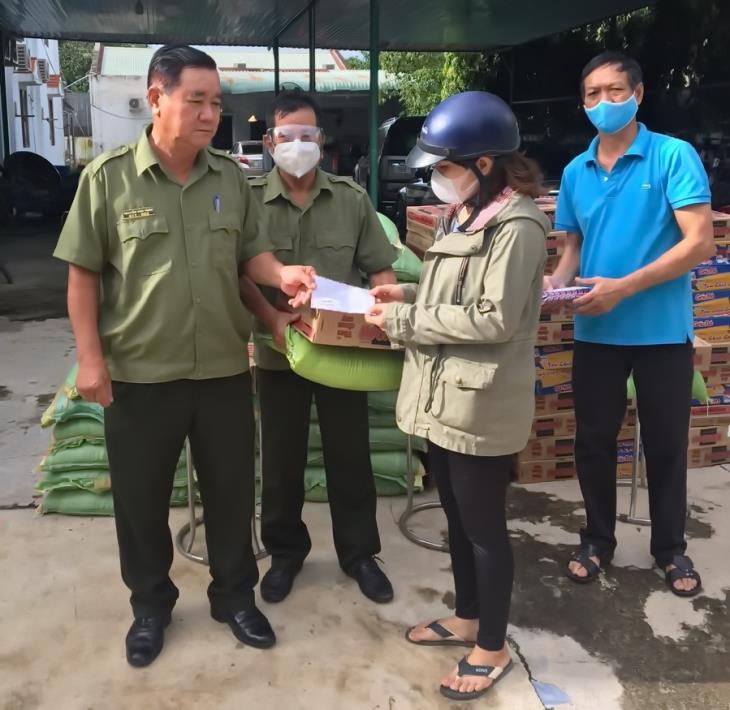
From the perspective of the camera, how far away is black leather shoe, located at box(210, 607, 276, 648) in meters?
2.50

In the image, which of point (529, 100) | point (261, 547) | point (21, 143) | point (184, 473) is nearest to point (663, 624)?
point (261, 547)

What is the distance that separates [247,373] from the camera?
2488 mm

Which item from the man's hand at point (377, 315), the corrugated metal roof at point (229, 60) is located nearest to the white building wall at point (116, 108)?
the corrugated metal roof at point (229, 60)

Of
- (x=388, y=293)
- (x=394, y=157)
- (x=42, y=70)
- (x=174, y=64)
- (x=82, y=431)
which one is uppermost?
(x=42, y=70)

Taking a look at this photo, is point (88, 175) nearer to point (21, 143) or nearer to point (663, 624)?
point (663, 624)

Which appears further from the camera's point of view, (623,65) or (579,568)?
(579,568)

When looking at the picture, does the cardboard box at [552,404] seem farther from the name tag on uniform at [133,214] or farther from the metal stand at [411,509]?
the name tag on uniform at [133,214]

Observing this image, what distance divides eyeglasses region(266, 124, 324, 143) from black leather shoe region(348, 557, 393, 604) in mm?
1449

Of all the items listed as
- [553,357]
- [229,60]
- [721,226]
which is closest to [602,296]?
[553,357]

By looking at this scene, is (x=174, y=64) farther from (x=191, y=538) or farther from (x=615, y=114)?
(x=191, y=538)

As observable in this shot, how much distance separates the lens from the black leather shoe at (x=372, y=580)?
2.78 metres

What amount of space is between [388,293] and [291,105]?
0.75 meters

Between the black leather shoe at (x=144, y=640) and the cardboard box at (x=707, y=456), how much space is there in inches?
105

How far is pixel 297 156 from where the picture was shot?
256cm
